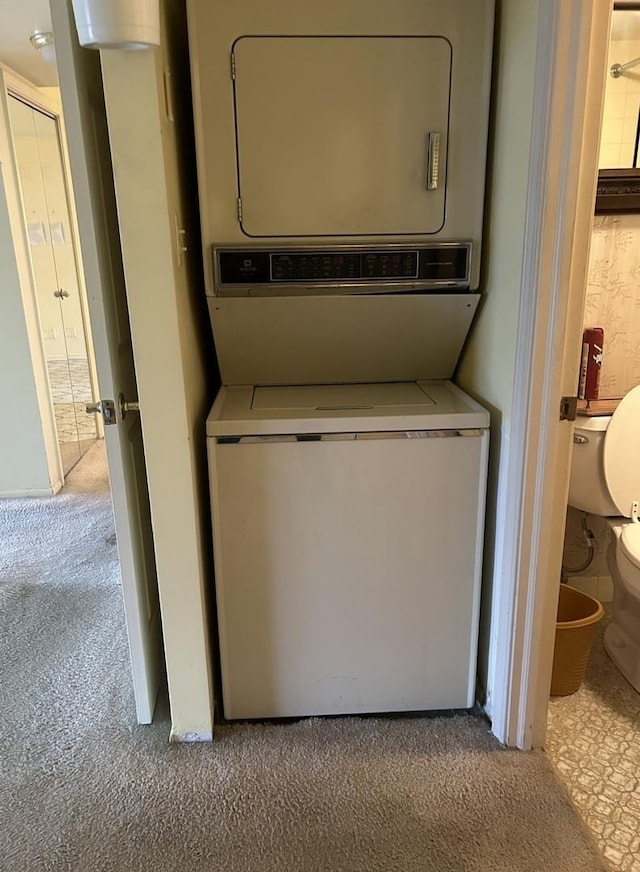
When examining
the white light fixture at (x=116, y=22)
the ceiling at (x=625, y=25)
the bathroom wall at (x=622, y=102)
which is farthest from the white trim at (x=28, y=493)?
the ceiling at (x=625, y=25)

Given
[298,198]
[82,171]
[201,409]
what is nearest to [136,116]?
[82,171]

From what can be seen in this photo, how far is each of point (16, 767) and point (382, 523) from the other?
114 cm

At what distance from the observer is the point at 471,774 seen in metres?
1.61

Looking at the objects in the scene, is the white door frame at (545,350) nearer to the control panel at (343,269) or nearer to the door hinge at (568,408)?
the door hinge at (568,408)

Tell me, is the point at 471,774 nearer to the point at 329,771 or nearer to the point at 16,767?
the point at 329,771

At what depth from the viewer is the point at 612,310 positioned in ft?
7.11

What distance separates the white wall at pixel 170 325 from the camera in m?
1.33

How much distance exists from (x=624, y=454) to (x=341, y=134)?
4.14 feet

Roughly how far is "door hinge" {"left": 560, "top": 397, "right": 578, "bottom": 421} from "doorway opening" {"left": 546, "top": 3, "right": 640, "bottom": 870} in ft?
1.59

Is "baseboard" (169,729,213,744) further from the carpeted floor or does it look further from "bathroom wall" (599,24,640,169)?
"bathroom wall" (599,24,640,169)

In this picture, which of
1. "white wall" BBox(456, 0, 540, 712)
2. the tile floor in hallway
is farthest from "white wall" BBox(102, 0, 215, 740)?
the tile floor in hallway

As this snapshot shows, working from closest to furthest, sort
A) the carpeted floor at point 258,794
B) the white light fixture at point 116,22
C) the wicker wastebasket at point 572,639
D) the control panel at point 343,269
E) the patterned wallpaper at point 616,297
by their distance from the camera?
the white light fixture at point 116,22 < the carpeted floor at point 258,794 < the control panel at point 343,269 < the wicker wastebasket at point 572,639 < the patterned wallpaper at point 616,297

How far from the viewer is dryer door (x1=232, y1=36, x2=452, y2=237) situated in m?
1.54

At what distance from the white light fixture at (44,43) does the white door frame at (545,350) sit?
84.5 inches
